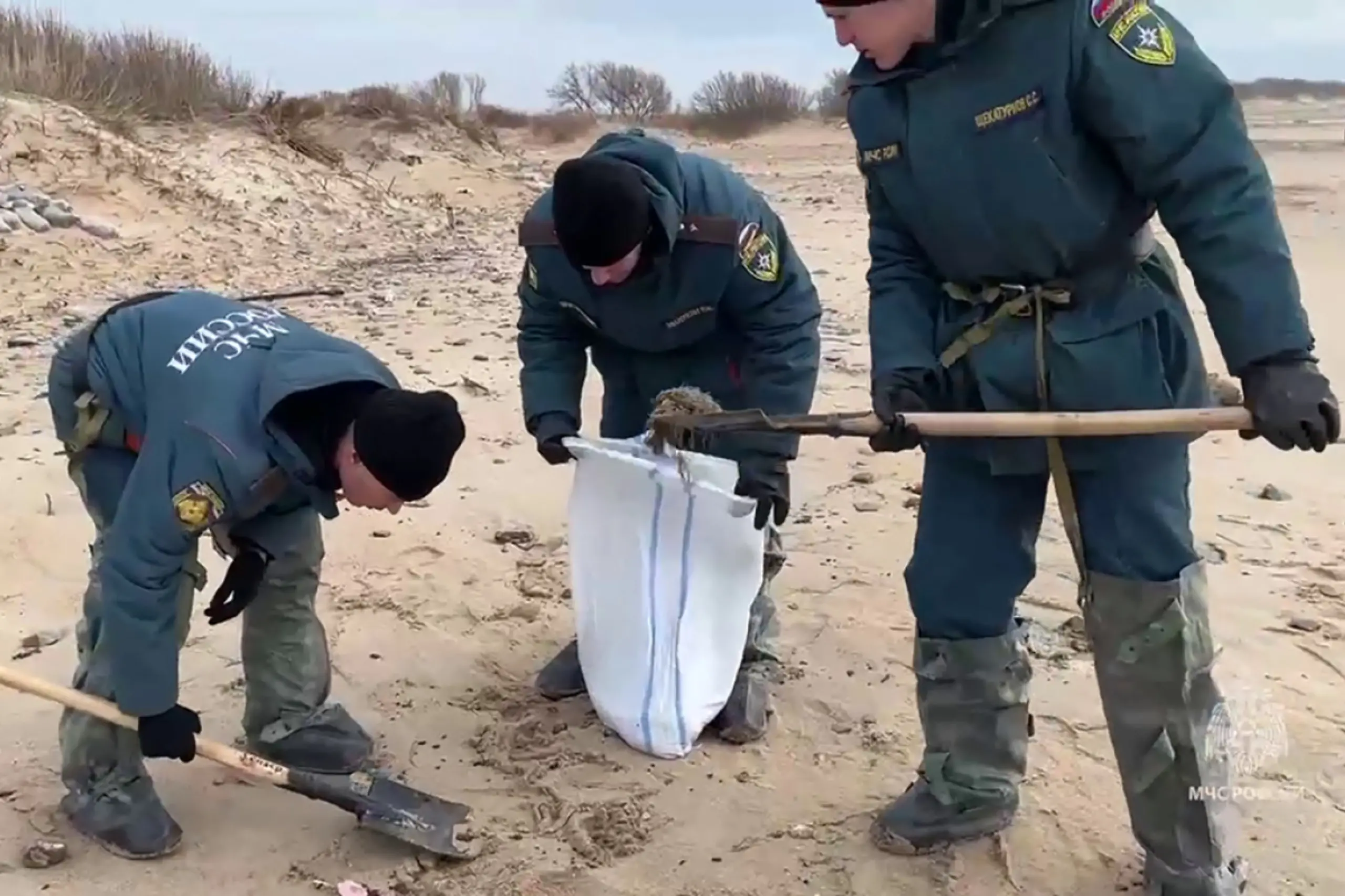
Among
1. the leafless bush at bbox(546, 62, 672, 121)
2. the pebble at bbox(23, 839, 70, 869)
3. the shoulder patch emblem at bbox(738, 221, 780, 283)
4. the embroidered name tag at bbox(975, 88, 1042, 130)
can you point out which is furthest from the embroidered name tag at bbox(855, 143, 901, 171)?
the leafless bush at bbox(546, 62, 672, 121)

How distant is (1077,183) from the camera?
2.28 m

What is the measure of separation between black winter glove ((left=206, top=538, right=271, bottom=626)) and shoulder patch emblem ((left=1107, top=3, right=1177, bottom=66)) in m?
1.87

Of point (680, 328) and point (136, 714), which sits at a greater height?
point (680, 328)

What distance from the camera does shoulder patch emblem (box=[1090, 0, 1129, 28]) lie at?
2.19 m

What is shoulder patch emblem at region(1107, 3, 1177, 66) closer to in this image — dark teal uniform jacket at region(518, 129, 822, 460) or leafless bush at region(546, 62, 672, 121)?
dark teal uniform jacket at region(518, 129, 822, 460)

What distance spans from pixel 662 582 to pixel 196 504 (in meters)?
1.14

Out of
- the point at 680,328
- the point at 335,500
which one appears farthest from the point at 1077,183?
the point at 335,500

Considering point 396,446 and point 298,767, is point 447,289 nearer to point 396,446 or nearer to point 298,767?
point 298,767

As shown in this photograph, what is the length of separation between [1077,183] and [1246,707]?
1660 mm

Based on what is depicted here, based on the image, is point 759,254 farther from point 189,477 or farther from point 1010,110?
point 189,477

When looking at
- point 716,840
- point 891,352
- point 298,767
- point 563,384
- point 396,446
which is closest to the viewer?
point 396,446

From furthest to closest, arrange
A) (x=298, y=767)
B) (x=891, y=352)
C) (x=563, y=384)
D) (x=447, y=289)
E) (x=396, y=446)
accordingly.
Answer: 1. (x=447, y=289)
2. (x=563, y=384)
3. (x=298, y=767)
4. (x=891, y=352)
5. (x=396, y=446)

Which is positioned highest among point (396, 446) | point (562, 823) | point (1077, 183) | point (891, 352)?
point (1077, 183)

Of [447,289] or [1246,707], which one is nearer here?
[1246,707]
